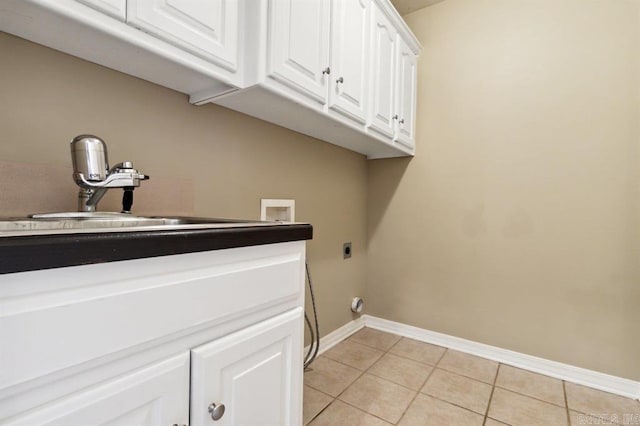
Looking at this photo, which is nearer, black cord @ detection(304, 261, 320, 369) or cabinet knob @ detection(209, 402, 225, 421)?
cabinet knob @ detection(209, 402, 225, 421)

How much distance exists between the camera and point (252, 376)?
0.66 metres

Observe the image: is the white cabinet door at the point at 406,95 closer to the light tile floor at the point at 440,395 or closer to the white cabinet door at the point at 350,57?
the white cabinet door at the point at 350,57

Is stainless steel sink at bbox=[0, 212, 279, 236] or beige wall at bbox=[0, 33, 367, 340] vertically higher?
beige wall at bbox=[0, 33, 367, 340]

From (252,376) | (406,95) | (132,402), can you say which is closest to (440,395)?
(252,376)

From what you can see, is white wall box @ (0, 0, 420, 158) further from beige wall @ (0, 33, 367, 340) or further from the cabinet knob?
the cabinet knob

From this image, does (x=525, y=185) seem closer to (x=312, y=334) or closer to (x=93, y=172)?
(x=312, y=334)

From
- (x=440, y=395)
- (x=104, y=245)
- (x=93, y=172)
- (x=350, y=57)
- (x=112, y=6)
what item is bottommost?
(x=440, y=395)

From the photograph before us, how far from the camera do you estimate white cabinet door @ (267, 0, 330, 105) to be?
0.99m

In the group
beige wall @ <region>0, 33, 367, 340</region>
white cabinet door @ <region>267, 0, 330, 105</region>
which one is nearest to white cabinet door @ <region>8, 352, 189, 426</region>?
beige wall @ <region>0, 33, 367, 340</region>

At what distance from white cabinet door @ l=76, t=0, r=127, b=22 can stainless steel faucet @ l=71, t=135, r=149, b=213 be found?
0.28m

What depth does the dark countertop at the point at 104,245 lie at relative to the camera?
37 centimetres

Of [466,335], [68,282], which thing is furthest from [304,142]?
[466,335]

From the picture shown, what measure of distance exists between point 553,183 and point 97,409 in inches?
80.7

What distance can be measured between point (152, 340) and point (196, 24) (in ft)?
2.60
